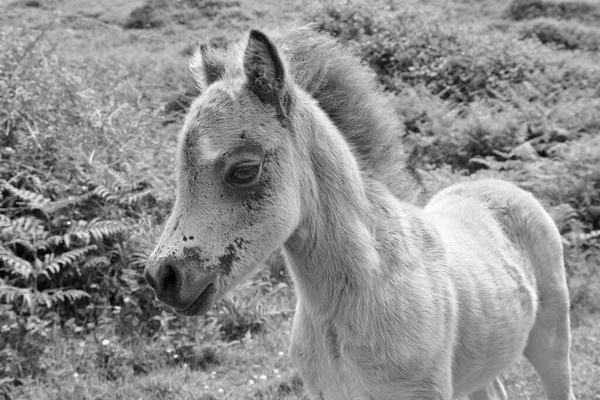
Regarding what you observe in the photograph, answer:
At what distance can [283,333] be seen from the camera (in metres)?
6.60

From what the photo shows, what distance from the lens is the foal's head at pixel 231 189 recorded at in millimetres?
2578

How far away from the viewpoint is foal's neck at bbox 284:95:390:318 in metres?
2.94

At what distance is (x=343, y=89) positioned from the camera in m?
3.37

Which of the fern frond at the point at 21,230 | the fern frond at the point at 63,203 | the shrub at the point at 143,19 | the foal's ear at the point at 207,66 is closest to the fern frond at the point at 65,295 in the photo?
the fern frond at the point at 21,230

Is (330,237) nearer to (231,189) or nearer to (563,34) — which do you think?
(231,189)

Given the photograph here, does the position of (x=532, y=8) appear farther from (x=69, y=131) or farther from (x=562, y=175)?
(x=69, y=131)

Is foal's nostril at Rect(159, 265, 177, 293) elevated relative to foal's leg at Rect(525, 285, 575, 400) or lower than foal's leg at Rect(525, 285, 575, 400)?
elevated

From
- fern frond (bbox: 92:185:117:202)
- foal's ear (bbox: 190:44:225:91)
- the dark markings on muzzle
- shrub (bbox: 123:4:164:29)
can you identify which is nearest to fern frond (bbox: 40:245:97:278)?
fern frond (bbox: 92:185:117:202)

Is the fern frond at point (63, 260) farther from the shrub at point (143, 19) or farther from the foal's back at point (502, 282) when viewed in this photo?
the shrub at point (143, 19)

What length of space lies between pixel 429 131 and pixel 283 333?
632cm

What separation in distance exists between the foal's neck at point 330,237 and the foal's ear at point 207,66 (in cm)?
52

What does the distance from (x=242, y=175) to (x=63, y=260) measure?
417 cm

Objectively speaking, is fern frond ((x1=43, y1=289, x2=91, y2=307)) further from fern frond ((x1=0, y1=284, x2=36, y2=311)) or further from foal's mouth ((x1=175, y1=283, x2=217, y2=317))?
foal's mouth ((x1=175, y1=283, x2=217, y2=317))

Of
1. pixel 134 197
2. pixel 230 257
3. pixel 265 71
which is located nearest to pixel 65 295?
pixel 134 197
